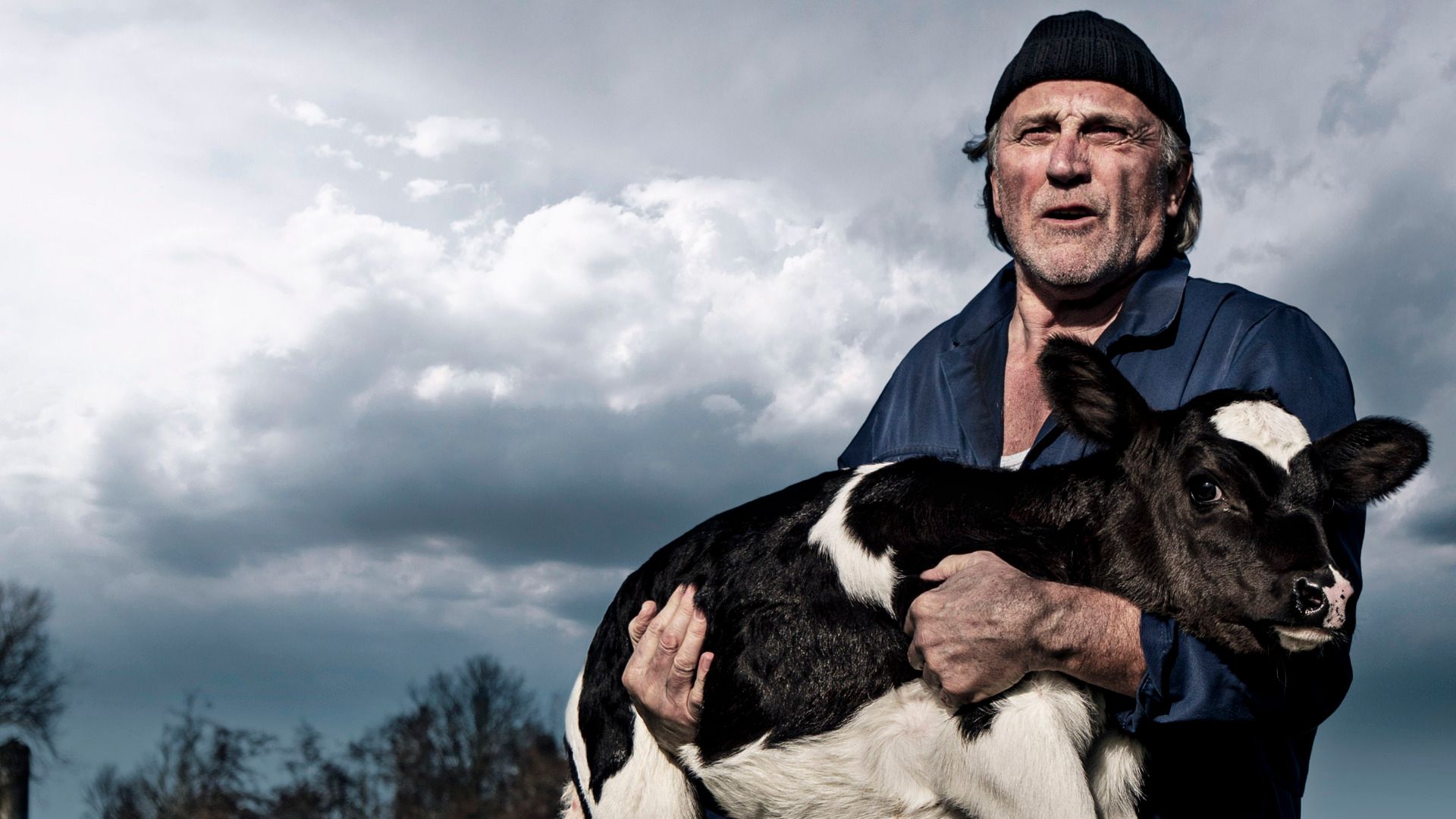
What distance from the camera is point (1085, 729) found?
15.4ft

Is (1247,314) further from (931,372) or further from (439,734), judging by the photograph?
(439,734)

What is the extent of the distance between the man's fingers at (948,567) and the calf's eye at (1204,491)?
2.75ft

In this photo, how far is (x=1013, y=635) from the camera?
4.50 meters

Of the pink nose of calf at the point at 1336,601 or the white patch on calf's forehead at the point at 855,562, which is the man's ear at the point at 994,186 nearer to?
Answer: the white patch on calf's forehead at the point at 855,562

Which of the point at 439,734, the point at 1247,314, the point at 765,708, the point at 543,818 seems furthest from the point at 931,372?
the point at 439,734

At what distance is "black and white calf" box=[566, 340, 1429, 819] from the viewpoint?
458 centimetres

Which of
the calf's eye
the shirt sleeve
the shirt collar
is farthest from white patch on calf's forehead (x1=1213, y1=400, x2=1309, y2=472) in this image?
the shirt collar

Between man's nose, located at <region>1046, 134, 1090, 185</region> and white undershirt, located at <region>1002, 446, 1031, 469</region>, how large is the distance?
52.4 inches

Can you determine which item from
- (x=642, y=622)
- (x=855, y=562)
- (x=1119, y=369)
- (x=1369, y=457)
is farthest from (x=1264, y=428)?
(x=642, y=622)

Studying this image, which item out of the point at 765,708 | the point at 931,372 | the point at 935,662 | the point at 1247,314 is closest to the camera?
the point at 935,662

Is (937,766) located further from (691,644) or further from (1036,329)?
(1036,329)

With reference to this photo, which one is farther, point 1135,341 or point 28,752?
point 28,752

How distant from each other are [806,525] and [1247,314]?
2084mm

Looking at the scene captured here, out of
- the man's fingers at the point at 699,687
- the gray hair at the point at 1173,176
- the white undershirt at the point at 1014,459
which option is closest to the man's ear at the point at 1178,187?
the gray hair at the point at 1173,176
